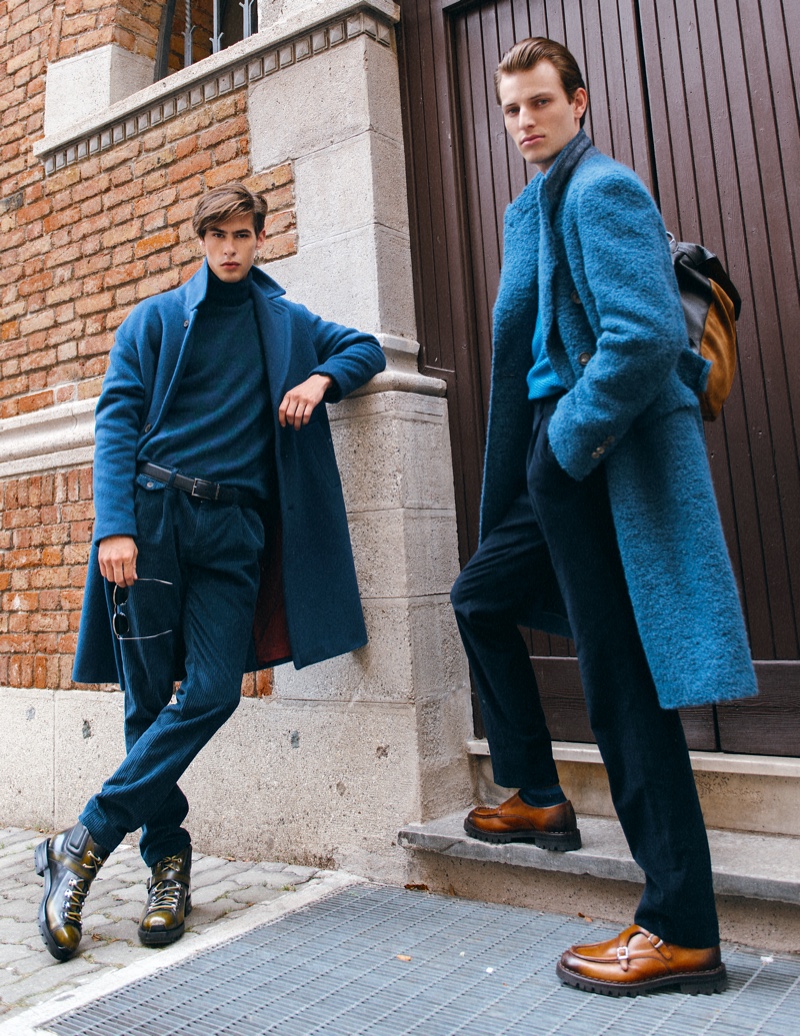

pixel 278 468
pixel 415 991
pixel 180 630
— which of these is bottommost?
pixel 415 991

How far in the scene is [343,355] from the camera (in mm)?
3121

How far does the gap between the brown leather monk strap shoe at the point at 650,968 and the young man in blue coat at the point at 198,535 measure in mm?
1255

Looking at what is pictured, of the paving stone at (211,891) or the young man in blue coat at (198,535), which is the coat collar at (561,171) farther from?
the paving stone at (211,891)

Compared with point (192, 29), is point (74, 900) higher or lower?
lower

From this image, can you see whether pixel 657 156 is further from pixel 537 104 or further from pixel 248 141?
pixel 248 141

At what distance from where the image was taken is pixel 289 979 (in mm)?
2355

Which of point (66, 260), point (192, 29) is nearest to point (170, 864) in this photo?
point (66, 260)

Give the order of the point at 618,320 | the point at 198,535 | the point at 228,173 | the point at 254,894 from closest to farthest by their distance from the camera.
Answer: 1. the point at 618,320
2. the point at 198,535
3. the point at 254,894
4. the point at 228,173

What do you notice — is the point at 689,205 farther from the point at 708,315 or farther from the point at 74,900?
the point at 74,900

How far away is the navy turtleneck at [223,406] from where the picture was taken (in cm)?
286

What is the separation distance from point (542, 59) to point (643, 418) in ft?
2.97

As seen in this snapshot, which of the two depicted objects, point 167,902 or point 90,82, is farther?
point 90,82

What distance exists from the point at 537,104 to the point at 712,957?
2.01 meters

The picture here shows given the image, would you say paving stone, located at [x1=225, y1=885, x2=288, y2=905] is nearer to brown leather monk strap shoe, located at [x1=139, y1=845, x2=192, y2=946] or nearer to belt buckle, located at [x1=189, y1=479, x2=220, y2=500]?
brown leather monk strap shoe, located at [x1=139, y1=845, x2=192, y2=946]
